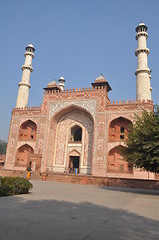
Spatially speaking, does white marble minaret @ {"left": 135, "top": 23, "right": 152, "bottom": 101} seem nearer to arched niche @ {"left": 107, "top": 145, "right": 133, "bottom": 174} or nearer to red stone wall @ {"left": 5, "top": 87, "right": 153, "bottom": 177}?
red stone wall @ {"left": 5, "top": 87, "right": 153, "bottom": 177}

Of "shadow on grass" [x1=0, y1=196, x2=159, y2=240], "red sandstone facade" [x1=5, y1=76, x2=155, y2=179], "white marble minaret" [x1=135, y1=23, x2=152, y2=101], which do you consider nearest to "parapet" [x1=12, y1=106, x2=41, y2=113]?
"red sandstone facade" [x1=5, y1=76, x2=155, y2=179]

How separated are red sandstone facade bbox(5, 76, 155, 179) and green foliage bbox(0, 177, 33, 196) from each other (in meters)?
12.8

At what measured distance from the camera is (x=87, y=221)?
136 inches

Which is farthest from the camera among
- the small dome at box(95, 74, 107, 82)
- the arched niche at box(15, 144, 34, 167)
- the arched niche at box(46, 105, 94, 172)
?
the arched niche at box(15, 144, 34, 167)

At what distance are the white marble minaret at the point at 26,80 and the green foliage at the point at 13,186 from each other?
1956 centimetres

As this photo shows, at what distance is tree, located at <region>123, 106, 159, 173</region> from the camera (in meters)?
9.89

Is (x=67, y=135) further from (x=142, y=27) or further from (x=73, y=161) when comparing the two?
(x=142, y=27)

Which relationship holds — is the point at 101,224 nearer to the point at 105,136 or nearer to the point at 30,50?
the point at 105,136

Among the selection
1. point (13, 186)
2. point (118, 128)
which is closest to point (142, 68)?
point (118, 128)

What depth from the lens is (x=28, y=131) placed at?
2436 centimetres

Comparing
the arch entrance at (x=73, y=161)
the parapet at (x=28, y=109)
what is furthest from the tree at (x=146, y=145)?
the parapet at (x=28, y=109)

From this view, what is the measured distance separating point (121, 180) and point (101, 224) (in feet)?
38.4

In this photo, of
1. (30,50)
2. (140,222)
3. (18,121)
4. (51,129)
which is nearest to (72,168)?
(51,129)

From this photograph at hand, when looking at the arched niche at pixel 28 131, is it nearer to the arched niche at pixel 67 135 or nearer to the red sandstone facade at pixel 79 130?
the red sandstone facade at pixel 79 130
